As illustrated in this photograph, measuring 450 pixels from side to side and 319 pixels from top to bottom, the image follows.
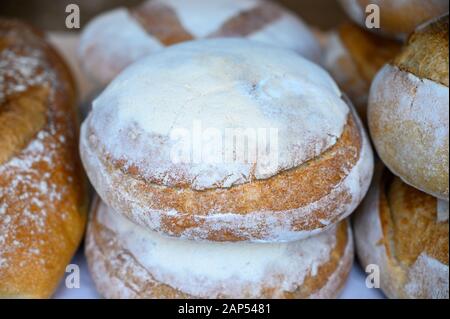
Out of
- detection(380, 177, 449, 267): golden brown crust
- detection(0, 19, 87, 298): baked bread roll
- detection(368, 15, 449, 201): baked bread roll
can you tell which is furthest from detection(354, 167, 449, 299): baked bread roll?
detection(0, 19, 87, 298): baked bread roll

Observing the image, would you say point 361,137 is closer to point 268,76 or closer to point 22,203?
point 268,76

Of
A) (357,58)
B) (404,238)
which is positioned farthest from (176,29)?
(404,238)

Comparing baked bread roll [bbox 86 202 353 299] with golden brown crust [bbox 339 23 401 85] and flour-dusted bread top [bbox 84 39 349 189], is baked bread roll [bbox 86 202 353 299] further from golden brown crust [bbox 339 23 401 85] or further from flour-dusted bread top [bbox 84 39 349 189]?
golden brown crust [bbox 339 23 401 85]

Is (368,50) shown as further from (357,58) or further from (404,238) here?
(404,238)

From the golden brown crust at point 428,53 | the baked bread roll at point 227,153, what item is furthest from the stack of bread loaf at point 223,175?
the golden brown crust at point 428,53

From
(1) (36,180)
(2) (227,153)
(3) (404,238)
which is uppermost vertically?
(2) (227,153)

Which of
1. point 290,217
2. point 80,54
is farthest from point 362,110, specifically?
point 80,54

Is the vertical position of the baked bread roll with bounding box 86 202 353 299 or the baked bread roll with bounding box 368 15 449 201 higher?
the baked bread roll with bounding box 368 15 449 201

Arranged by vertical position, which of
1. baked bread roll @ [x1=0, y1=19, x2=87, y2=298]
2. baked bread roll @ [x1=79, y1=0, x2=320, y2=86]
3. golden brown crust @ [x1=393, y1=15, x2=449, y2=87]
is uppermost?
golden brown crust @ [x1=393, y1=15, x2=449, y2=87]
